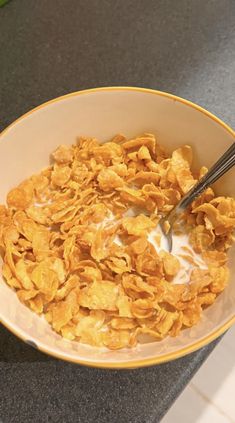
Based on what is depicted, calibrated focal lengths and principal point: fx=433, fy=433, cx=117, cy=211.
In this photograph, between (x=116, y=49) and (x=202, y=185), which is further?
(x=116, y=49)

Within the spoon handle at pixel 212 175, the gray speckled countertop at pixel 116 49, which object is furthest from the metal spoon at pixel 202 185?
the gray speckled countertop at pixel 116 49

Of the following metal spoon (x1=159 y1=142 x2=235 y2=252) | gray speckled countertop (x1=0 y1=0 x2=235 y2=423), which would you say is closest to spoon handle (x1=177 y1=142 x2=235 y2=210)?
metal spoon (x1=159 y1=142 x2=235 y2=252)

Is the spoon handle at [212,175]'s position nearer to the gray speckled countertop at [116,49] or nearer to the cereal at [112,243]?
the cereal at [112,243]

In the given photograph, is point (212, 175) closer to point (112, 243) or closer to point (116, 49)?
point (112, 243)

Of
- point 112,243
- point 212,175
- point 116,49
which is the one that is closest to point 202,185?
point 212,175

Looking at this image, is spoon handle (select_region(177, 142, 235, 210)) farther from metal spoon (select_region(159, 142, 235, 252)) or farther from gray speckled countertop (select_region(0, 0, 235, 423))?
→ gray speckled countertop (select_region(0, 0, 235, 423))

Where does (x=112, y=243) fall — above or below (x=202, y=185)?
below

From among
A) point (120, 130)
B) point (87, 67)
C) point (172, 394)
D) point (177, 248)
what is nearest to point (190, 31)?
point (87, 67)
